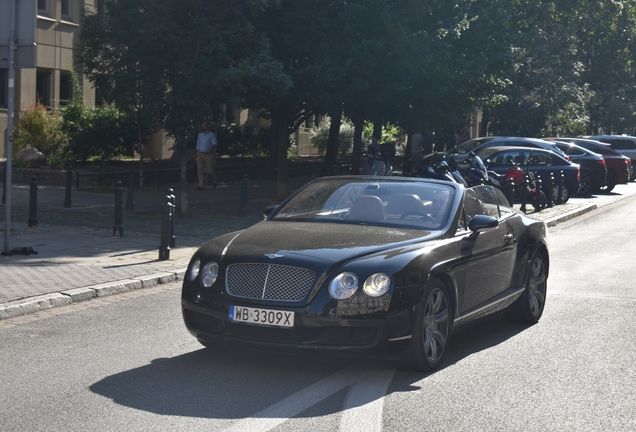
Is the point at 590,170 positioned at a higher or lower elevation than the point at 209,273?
higher

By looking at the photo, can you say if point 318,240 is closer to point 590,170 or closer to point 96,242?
point 96,242

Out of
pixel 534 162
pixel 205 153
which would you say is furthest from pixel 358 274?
pixel 534 162

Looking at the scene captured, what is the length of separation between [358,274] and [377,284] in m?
0.15

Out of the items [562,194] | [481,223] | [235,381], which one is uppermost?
[481,223]

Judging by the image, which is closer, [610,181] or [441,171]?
[441,171]

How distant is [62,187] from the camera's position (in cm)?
2372

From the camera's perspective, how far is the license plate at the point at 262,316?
20.7ft

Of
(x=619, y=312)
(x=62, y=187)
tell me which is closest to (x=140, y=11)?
(x=62, y=187)

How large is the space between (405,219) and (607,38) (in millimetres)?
58519

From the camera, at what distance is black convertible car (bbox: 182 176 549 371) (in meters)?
6.32

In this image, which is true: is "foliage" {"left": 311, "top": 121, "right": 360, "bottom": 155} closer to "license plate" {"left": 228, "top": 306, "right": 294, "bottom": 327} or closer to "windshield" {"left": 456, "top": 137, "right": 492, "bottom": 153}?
"windshield" {"left": 456, "top": 137, "right": 492, "bottom": 153}

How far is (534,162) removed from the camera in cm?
2512

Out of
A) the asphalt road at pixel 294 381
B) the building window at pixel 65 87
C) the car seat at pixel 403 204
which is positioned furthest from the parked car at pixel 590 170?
the car seat at pixel 403 204

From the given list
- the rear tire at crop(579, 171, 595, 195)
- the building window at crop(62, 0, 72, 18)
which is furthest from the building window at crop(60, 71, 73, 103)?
the rear tire at crop(579, 171, 595, 195)
